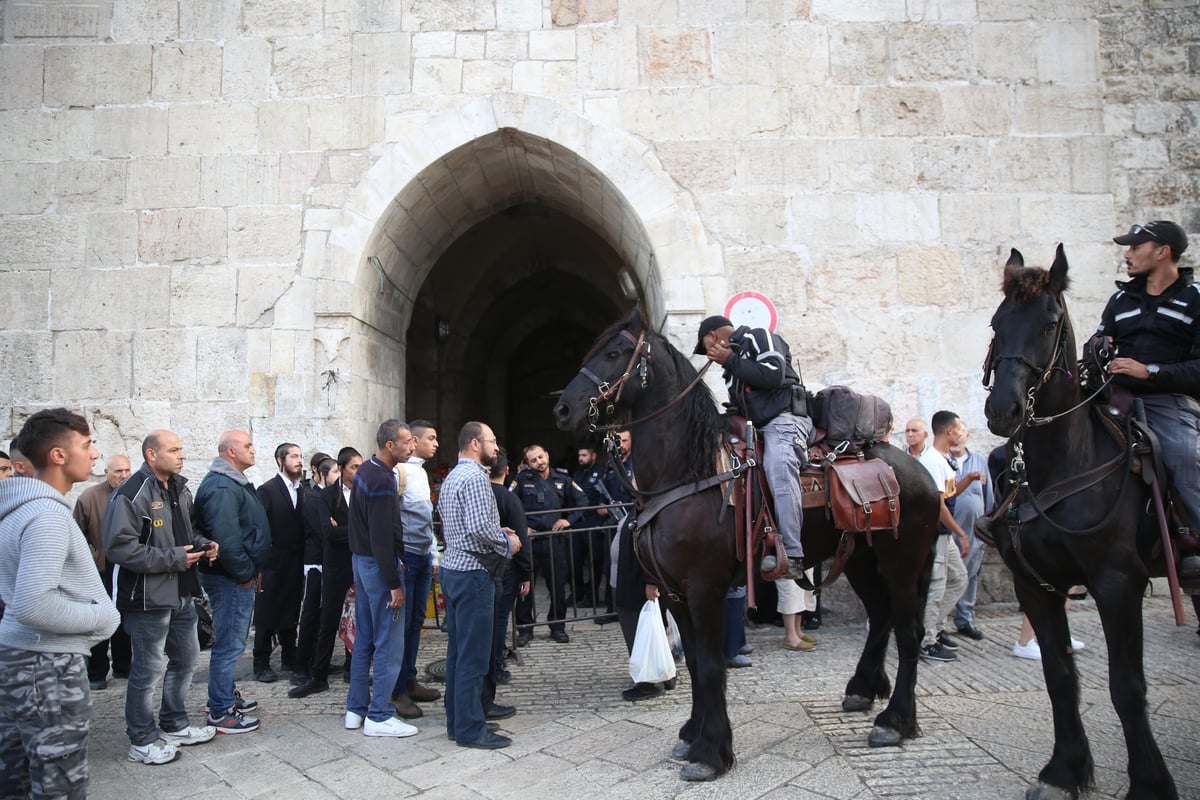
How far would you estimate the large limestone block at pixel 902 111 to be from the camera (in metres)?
7.49

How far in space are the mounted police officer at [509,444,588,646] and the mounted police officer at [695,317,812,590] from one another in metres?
3.04

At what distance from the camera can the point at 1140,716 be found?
10.6 ft

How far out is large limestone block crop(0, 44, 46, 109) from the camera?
300 inches

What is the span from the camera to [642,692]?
5277 millimetres

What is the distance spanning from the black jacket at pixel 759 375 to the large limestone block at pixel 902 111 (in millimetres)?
4028

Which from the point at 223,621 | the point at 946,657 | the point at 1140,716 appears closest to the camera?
the point at 1140,716

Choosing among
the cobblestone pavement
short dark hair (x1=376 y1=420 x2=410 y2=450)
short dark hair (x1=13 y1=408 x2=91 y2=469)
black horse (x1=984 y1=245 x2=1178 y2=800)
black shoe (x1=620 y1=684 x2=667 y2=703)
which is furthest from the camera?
black shoe (x1=620 y1=684 x2=667 y2=703)

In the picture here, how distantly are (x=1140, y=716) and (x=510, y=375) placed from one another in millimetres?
14461

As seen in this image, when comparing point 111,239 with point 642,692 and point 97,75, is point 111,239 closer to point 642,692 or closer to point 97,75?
point 97,75

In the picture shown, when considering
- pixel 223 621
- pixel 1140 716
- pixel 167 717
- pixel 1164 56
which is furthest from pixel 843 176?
pixel 167 717

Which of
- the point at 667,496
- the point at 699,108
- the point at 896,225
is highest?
the point at 699,108

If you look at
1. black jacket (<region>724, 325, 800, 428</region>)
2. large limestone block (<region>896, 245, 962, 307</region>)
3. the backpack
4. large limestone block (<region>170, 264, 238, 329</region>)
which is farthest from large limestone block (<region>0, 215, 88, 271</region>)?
large limestone block (<region>896, 245, 962, 307</region>)

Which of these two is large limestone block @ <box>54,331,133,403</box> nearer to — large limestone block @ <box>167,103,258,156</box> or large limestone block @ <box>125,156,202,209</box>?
large limestone block @ <box>125,156,202,209</box>

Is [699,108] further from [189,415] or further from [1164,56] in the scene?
[189,415]
